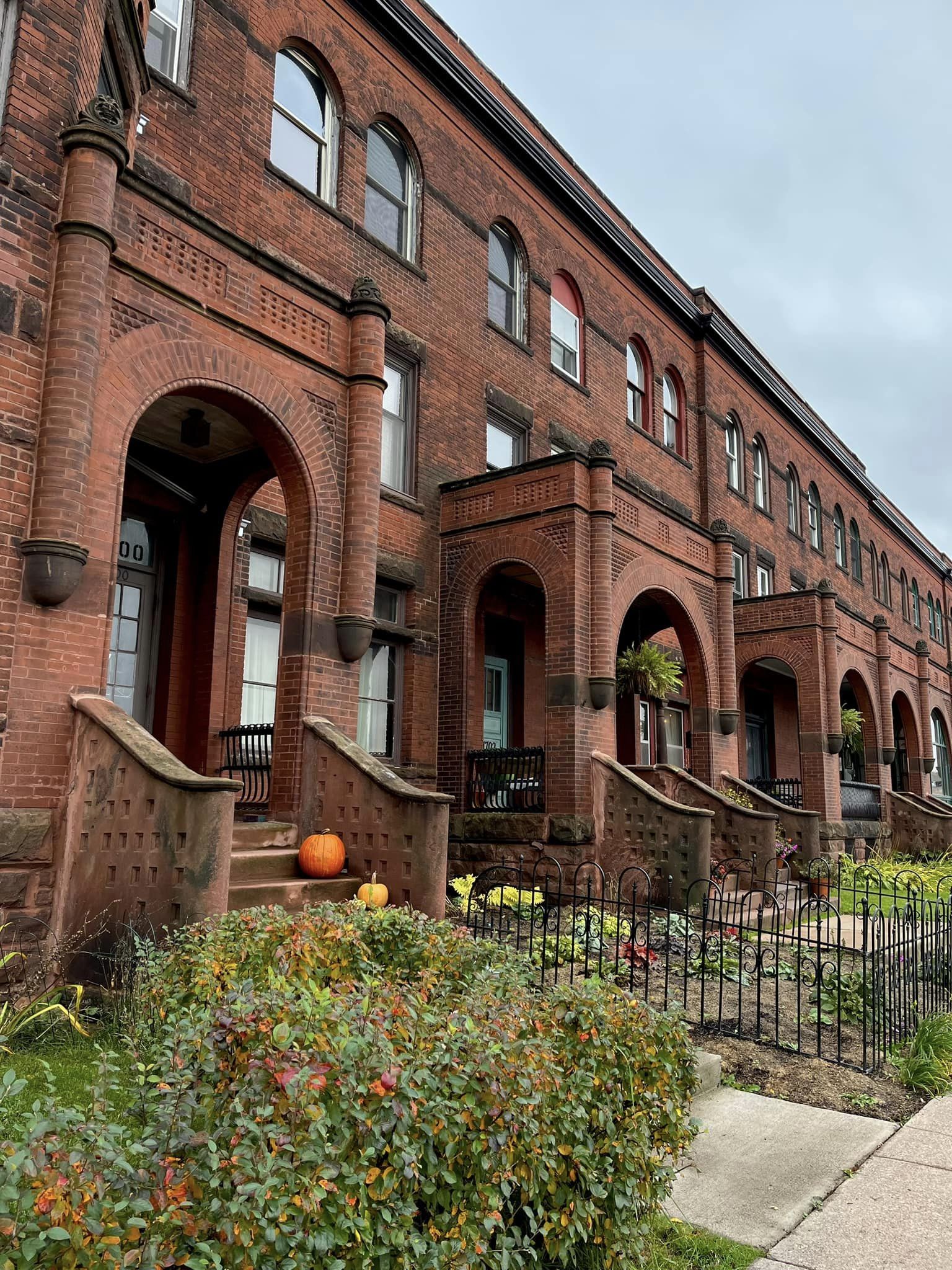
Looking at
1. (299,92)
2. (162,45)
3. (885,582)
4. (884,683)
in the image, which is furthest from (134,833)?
(885,582)

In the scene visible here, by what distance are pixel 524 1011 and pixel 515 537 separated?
10196 millimetres

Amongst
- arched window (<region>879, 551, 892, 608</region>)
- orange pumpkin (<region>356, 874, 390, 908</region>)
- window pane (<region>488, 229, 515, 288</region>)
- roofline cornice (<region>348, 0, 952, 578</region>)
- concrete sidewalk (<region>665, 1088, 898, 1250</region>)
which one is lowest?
concrete sidewalk (<region>665, 1088, 898, 1250</region>)

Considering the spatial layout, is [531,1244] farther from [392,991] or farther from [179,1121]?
[179,1121]

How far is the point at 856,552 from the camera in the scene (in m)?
34.0

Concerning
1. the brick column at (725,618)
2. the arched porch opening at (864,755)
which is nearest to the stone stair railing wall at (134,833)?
the brick column at (725,618)

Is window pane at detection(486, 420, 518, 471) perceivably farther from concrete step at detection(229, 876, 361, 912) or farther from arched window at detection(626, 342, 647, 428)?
concrete step at detection(229, 876, 361, 912)

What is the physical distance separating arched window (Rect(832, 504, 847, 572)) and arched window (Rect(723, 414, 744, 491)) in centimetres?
820

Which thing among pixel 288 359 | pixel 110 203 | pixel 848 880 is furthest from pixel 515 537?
pixel 848 880

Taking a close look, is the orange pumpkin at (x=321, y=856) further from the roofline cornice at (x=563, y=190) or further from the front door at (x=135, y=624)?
the roofline cornice at (x=563, y=190)

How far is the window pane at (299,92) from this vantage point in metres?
13.1

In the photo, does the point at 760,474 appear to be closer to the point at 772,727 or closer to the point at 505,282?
the point at 772,727

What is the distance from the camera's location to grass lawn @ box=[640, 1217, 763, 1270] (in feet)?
11.9

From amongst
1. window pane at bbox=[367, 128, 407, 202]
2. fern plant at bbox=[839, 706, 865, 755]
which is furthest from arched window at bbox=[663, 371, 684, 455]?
window pane at bbox=[367, 128, 407, 202]

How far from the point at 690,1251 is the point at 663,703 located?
49.5 ft
